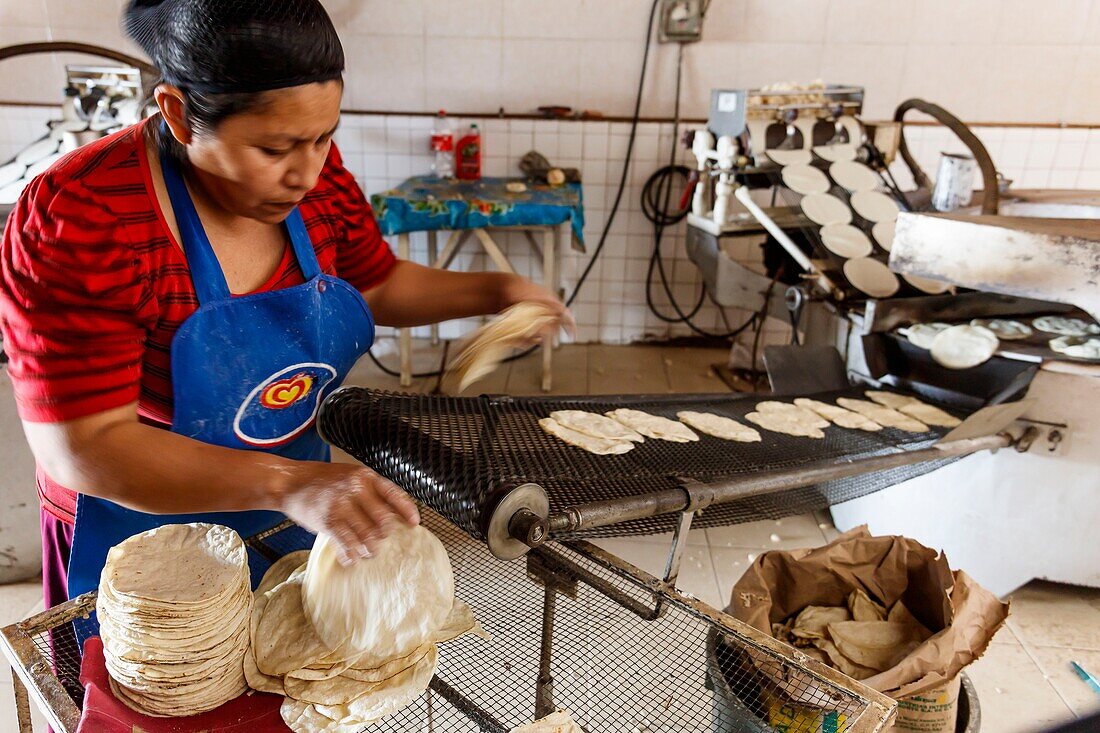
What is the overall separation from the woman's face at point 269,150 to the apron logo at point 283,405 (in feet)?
0.93

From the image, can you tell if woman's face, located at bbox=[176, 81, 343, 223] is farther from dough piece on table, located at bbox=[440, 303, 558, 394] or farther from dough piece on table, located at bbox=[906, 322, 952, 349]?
dough piece on table, located at bbox=[906, 322, 952, 349]

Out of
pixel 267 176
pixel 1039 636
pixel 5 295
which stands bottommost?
pixel 1039 636

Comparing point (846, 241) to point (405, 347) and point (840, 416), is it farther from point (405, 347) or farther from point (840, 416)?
point (405, 347)

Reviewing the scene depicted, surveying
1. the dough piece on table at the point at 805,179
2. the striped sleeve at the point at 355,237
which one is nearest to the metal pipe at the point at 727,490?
the striped sleeve at the point at 355,237

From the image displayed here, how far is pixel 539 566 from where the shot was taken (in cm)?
134

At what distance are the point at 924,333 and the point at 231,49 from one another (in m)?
2.27

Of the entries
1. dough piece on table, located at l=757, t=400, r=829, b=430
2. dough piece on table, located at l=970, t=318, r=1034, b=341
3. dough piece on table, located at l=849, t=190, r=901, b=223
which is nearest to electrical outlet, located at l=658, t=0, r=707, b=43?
dough piece on table, located at l=849, t=190, r=901, b=223

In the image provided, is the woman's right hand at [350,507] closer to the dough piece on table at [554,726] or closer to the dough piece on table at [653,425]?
the dough piece on table at [554,726]

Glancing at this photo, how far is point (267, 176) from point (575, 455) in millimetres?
828

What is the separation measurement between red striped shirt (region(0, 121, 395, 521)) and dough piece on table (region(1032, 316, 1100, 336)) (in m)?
2.62

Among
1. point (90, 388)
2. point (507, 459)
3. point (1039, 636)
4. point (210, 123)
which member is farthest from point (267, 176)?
point (1039, 636)

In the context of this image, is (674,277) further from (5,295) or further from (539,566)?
(5,295)

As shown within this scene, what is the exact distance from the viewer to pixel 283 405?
4.21 ft

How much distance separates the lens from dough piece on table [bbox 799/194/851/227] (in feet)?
9.98
